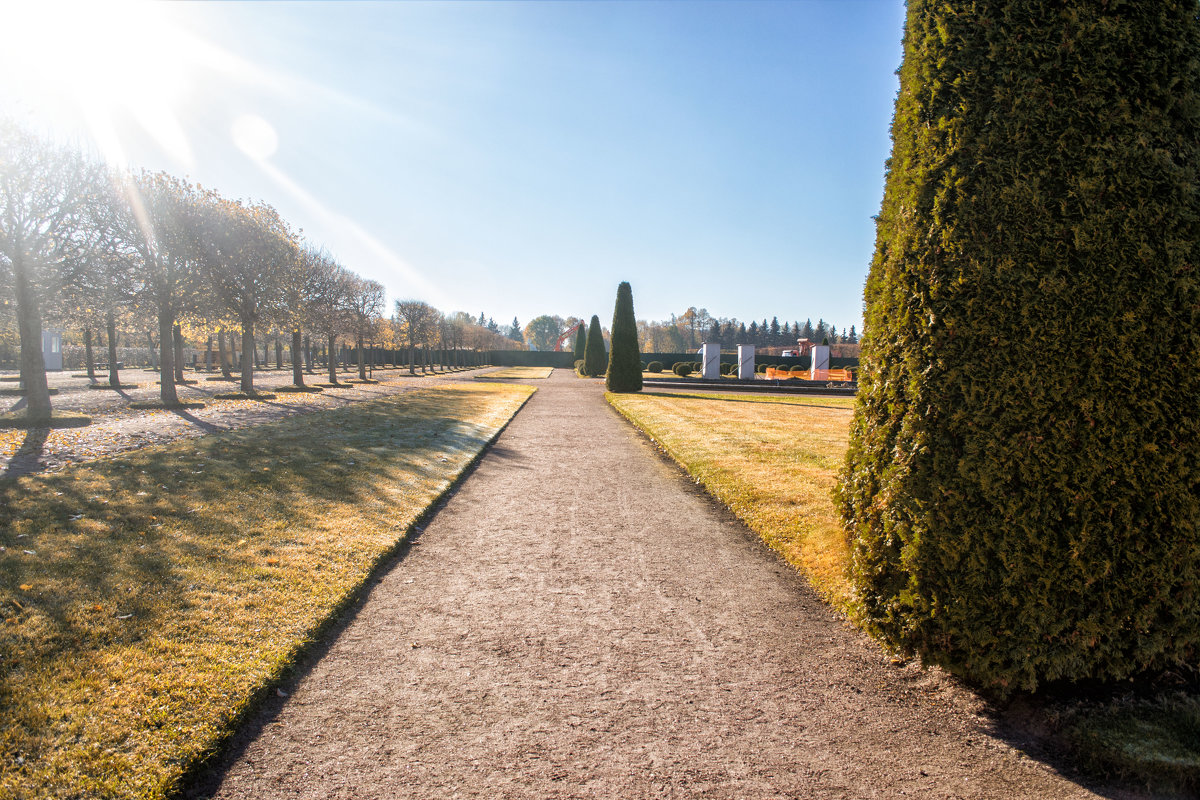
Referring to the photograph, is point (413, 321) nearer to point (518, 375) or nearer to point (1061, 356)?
point (518, 375)

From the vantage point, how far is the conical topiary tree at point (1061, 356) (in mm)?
2805

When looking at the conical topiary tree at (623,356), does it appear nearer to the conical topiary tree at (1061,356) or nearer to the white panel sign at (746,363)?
the white panel sign at (746,363)

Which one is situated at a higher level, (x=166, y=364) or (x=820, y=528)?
(x=166, y=364)

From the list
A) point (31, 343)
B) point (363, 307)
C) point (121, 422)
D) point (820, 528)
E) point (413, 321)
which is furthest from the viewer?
point (413, 321)

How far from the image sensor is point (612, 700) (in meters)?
3.07

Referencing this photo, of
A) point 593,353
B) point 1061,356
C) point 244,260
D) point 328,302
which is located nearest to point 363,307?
point 328,302

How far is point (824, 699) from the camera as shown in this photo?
3123 mm

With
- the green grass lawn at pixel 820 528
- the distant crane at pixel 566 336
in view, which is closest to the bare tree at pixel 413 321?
the green grass lawn at pixel 820 528

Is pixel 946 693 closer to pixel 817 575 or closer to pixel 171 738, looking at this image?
pixel 817 575

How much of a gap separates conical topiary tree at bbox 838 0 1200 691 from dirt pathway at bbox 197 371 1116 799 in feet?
1.86

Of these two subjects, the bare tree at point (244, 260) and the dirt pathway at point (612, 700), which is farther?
the bare tree at point (244, 260)

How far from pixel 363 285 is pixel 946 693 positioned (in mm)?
42767

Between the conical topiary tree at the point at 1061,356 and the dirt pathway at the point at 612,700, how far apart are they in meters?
0.57

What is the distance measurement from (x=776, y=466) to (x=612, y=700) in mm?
→ 6896
